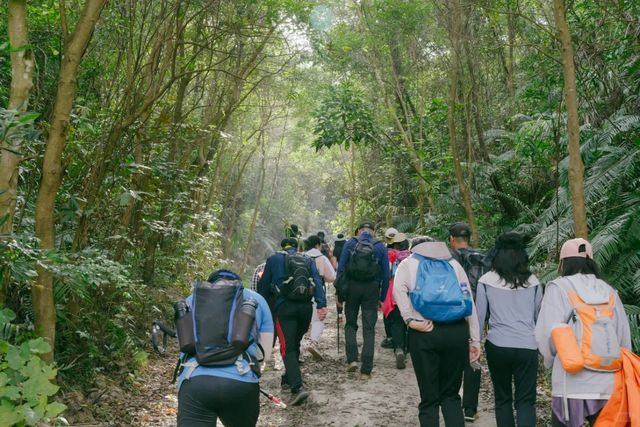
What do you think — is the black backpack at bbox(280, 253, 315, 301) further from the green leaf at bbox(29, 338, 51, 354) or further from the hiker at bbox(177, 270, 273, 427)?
the green leaf at bbox(29, 338, 51, 354)

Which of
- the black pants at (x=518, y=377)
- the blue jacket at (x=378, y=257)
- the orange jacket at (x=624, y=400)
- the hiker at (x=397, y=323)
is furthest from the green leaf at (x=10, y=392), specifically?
the hiker at (x=397, y=323)

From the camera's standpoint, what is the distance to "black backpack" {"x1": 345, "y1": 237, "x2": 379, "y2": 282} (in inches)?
335

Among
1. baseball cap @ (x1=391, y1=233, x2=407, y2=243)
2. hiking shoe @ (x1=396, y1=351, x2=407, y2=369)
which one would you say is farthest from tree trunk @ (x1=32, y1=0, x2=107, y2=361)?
baseball cap @ (x1=391, y1=233, x2=407, y2=243)

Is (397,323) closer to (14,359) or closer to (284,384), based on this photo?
(284,384)

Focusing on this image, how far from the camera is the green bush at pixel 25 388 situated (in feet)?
12.7

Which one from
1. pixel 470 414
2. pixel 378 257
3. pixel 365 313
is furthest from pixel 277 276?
pixel 470 414

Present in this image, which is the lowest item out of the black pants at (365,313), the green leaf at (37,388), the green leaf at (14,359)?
the black pants at (365,313)

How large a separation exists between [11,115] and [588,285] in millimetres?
4106

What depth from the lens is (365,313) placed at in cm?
861

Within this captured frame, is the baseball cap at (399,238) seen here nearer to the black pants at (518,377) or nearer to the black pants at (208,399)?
the black pants at (518,377)

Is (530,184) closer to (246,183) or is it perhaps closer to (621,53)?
(621,53)

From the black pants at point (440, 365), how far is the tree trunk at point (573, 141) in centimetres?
178

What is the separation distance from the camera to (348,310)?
8.74 metres

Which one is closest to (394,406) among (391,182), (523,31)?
(523,31)
